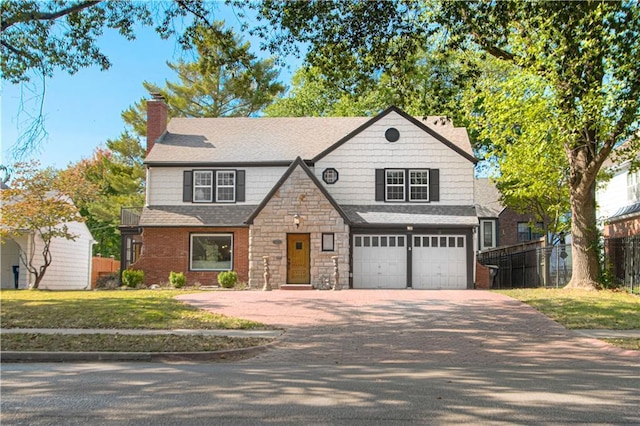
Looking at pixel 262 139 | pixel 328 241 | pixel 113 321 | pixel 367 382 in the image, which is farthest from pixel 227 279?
pixel 367 382

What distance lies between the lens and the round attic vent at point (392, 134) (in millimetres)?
27375

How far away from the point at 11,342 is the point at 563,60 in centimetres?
1428

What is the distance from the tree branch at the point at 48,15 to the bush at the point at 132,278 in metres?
13.5

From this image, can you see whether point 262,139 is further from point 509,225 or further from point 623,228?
point 509,225

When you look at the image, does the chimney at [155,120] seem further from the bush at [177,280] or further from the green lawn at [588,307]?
→ the green lawn at [588,307]

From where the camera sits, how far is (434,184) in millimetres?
27297

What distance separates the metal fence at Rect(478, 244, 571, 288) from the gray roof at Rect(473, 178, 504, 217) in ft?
21.0

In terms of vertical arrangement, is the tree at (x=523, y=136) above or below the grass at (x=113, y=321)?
above

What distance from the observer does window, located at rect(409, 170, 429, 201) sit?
89.9 ft

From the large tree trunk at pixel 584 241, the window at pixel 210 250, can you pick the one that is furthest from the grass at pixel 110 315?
the large tree trunk at pixel 584 241

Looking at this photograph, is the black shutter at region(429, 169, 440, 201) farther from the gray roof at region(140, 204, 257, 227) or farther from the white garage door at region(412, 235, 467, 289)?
the gray roof at region(140, 204, 257, 227)

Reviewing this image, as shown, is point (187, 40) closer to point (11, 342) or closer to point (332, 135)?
point (11, 342)

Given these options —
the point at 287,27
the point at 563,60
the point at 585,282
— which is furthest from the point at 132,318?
the point at 585,282

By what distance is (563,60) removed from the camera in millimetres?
16266
